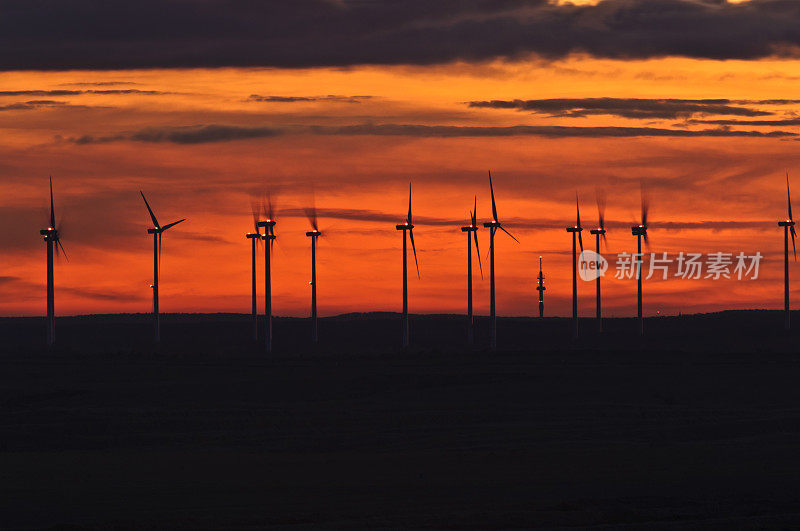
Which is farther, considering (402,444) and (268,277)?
(268,277)

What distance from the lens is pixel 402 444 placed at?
210ft

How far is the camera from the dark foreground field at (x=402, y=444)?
4347 cm

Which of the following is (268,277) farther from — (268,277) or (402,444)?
(402,444)

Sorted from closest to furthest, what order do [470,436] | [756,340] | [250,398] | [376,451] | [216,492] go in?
[216,492], [376,451], [470,436], [250,398], [756,340]

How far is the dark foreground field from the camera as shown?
Answer: 4347 centimetres

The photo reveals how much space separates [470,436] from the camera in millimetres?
67125

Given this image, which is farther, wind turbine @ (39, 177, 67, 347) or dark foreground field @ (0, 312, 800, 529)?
wind turbine @ (39, 177, 67, 347)

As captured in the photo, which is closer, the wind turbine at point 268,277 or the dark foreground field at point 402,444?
the dark foreground field at point 402,444

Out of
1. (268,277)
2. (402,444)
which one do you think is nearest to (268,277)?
(268,277)

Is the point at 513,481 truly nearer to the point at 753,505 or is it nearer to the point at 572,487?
the point at 572,487

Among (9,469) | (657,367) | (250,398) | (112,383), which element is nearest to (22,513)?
(9,469)

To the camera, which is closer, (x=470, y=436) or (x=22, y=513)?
(x=22, y=513)

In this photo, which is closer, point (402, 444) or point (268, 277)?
point (402, 444)

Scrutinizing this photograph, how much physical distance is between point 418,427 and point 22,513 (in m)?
31.0
